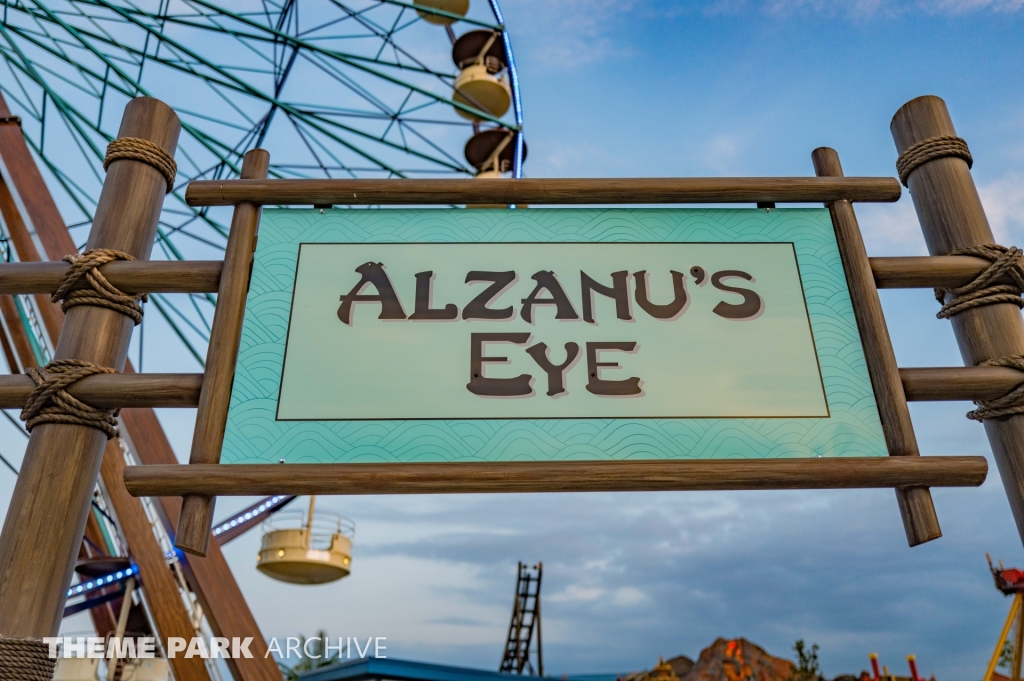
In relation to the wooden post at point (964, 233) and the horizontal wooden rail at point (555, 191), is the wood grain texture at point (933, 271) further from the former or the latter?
the horizontal wooden rail at point (555, 191)

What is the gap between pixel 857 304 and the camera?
1910 millimetres

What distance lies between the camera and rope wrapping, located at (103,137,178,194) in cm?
211

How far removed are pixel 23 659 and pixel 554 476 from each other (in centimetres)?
111

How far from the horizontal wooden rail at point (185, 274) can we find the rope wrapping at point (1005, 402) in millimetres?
224

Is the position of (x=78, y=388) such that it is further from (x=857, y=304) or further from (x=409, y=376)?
(x=857, y=304)

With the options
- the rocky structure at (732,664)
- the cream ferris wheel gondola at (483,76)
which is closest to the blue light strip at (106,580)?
the rocky structure at (732,664)

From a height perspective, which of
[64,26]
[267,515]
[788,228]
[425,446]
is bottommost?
[425,446]

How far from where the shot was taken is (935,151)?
6.88ft

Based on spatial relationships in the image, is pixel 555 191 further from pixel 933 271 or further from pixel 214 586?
pixel 214 586

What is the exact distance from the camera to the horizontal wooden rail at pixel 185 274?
1948 millimetres

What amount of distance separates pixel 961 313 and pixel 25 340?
740cm

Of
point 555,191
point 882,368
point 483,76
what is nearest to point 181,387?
point 555,191

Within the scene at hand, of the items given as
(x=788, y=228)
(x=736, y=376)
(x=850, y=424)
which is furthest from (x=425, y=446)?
(x=788, y=228)

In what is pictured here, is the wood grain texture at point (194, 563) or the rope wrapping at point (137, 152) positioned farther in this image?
the wood grain texture at point (194, 563)
